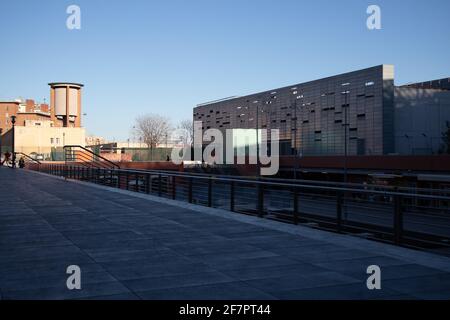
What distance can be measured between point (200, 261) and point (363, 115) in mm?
67058

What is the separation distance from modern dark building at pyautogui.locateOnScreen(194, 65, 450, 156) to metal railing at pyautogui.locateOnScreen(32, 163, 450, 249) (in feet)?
143

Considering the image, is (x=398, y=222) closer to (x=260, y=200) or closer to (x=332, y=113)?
(x=260, y=200)

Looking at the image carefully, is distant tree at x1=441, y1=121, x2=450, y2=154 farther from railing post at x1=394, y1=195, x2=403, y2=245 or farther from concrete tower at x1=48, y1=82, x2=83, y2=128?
concrete tower at x1=48, y1=82, x2=83, y2=128

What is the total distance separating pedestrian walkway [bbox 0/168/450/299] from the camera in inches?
205

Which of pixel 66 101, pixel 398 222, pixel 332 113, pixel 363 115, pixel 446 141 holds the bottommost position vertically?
pixel 398 222

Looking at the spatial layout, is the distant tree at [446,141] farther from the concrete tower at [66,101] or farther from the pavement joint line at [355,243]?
the concrete tower at [66,101]

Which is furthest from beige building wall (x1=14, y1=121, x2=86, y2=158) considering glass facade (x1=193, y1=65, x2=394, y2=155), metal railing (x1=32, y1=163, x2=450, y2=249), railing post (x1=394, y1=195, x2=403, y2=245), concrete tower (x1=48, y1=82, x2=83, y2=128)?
railing post (x1=394, y1=195, x2=403, y2=245)

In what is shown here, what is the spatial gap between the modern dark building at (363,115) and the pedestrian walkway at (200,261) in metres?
47.9

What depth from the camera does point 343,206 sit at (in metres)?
9.34

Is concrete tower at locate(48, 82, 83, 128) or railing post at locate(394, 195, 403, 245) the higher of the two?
concrete tower at locate(48, 82, 83, 128)

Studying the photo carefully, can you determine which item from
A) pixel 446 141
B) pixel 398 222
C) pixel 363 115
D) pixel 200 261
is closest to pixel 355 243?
pixel 398 222

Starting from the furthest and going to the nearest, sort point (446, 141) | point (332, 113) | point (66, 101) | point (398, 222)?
1. point (66, 101)
2. point (332, 113)
3. point (446, 141)
4. point (398, 222)

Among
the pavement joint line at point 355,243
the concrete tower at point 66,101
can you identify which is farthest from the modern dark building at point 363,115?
the pavement joint line at point 355,243
